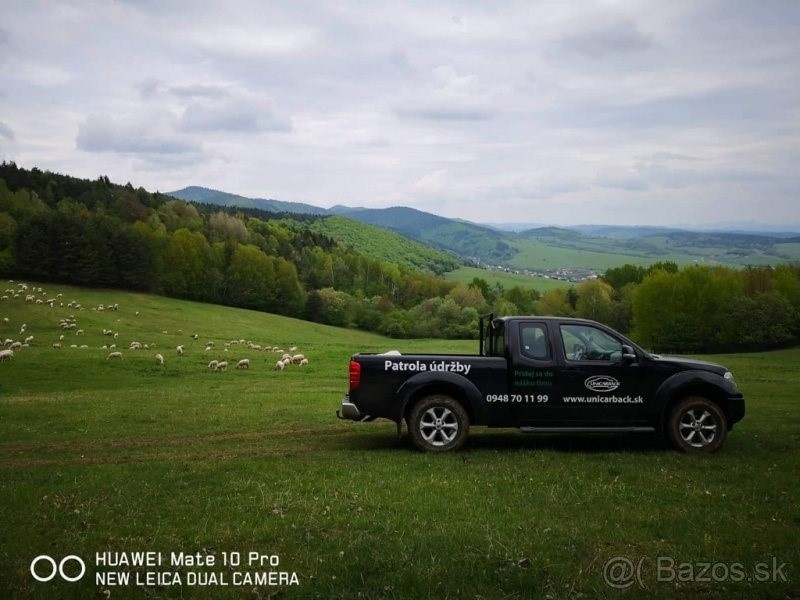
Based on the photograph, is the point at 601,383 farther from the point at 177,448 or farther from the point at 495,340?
the point at 177,448

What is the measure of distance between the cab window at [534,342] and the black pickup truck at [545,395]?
54 mm

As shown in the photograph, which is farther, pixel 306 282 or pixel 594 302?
pixel 306 282

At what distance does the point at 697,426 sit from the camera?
1243cm

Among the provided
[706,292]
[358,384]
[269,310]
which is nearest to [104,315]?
[269,310]

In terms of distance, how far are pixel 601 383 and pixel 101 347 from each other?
39943 mm

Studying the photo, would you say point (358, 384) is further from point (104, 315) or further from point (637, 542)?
point (104, 315)

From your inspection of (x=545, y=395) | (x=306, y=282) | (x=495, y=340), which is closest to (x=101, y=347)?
(x=495, y=340)

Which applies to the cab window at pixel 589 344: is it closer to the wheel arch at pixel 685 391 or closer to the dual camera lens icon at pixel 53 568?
the wheel arch at pixel 685 391

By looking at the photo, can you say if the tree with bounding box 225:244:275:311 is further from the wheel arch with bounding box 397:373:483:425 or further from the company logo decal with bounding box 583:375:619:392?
the company logo decal with bounding box 583:375:619:392

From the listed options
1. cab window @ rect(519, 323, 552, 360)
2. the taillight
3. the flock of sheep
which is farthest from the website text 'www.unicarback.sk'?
the flock of sheep

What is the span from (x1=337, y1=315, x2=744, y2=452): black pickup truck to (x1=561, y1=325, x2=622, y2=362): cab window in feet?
0.13

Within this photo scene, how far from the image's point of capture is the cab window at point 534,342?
12656 millimetres

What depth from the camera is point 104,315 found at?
Result: 202ft

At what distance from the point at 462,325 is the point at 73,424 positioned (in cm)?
9216
